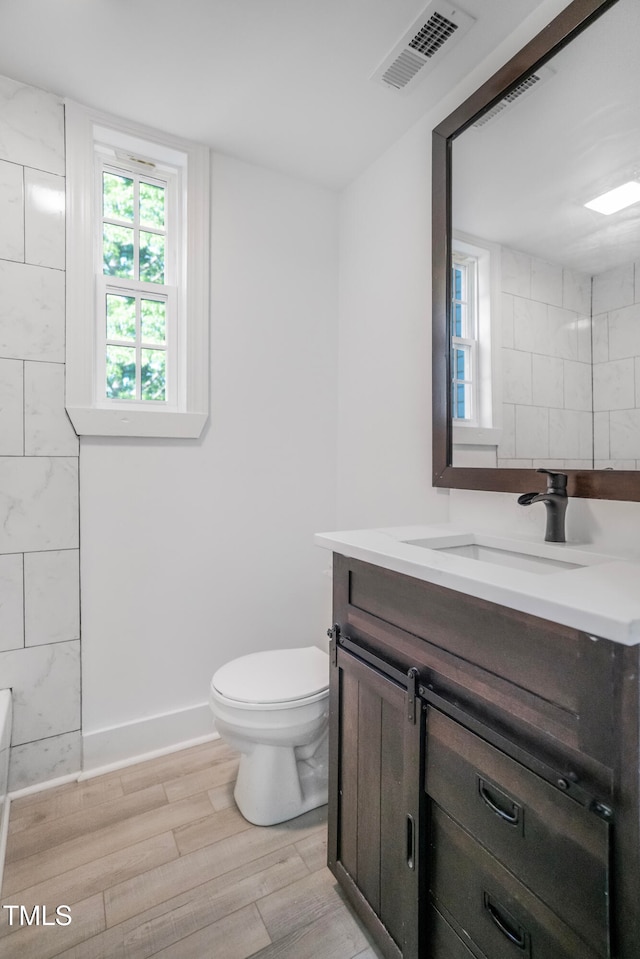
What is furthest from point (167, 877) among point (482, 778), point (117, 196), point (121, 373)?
point (117, 196)

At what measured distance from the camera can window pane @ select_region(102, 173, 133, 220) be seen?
1.94 meters

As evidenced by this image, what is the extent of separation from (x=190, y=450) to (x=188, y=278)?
2.38 feet

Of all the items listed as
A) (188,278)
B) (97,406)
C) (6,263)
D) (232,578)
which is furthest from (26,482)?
(188,278)

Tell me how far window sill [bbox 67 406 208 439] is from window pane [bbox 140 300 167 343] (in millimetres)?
343

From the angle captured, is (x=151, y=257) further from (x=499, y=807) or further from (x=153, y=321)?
(x=499, y=807)

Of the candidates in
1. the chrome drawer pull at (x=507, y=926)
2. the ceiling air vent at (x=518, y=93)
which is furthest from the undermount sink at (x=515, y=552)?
the ceiling air vent at (x=518, y=93)

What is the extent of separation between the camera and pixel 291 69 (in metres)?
1.57

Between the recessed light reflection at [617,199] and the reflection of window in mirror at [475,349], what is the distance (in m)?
0.32

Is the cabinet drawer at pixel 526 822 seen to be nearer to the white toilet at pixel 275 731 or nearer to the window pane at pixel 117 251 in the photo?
the white toilet at pixel 275 731

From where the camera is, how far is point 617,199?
114cm

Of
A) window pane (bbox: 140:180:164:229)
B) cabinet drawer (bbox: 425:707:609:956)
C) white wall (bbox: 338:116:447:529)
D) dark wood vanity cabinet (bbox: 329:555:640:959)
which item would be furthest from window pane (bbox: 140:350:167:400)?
cabinet drawer (bbox: 425:707:609:956)

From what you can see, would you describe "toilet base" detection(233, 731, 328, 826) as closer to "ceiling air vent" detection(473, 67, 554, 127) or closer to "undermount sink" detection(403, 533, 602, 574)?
"undermount sink" detection(403, 533, 602, 574)

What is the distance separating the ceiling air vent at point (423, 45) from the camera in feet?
4.48

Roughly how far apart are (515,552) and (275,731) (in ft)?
3.03
